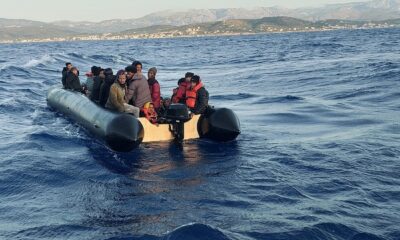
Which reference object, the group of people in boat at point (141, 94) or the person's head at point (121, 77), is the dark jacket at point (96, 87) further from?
the person's head at point (121, 77)

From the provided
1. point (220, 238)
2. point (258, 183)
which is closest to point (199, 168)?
point (258, 183)

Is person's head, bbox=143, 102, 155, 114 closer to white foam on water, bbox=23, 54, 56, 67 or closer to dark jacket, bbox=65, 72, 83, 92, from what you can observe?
dark jacket, bbox=65, 72, 83, 92

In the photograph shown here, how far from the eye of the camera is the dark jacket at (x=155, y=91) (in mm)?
12602

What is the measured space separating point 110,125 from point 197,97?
2351mm

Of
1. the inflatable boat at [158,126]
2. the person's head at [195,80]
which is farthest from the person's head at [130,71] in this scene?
the person's head at [195,80]

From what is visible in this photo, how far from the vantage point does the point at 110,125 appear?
11125 mm

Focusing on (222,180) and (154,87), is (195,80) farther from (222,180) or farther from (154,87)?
(222,180)

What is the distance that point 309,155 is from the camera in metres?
10.6

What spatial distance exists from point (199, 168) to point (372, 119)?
6.43 meters

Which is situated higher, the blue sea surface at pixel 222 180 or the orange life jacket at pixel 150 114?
the orange life jacket at pixel 150 114

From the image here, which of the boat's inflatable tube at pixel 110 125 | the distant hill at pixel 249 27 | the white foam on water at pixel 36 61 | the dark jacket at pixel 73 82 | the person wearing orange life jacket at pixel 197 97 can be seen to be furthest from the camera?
the distant hill at pixel 249 27

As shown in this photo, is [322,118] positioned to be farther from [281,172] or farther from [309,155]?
[281,172]

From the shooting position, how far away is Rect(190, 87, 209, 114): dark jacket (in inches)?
480

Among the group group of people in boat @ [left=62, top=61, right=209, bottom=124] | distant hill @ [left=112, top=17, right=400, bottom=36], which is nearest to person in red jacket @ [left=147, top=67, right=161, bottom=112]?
group of people in boat @ [left=62, top=61, right=209, bottom=124]
